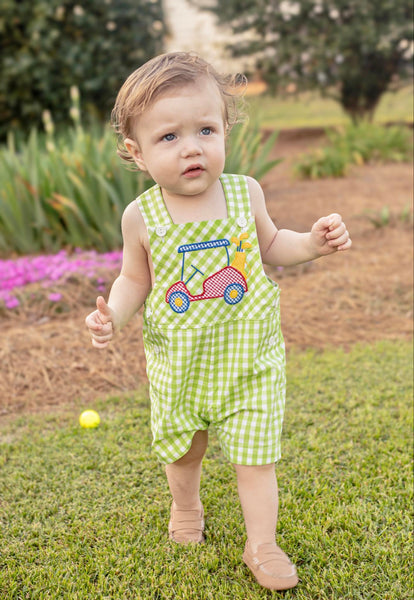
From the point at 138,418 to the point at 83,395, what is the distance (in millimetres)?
469

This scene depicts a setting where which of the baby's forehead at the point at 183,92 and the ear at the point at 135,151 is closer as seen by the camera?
the baby's forehead at the point at 183,92

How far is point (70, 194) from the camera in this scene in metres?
5.05

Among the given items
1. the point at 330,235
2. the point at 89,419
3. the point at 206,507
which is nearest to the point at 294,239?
the point at 330,235

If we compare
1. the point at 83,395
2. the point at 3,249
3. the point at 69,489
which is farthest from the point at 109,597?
the point at 3,249

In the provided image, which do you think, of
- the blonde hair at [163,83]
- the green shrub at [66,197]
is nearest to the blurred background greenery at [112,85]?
the green shrub at [66,197]

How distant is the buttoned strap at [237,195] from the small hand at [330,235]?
0.73ft

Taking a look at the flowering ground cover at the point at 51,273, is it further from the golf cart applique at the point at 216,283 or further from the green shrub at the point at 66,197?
the golf cart applique at the point at 216,283

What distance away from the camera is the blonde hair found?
176cm

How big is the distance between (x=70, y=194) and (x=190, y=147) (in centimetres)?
348

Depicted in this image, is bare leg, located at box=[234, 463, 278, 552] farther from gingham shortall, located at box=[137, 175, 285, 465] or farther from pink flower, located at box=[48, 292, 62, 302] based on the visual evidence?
pink flower, located at box=[48, 292, 62, 302]

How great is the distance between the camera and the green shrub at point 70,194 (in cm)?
498

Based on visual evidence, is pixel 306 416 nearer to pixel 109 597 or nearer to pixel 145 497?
pixel 145 497

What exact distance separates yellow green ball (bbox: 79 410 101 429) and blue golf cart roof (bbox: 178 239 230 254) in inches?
57.8

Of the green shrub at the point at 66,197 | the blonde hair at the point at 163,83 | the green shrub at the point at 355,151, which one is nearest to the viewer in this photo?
the blonde hair at the point at 163,83
